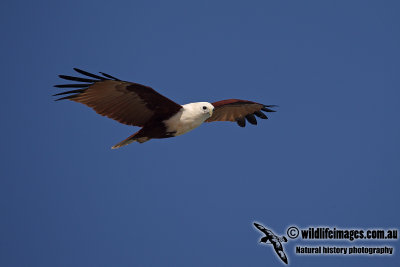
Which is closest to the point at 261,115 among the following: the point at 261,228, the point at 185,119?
the point at 261,228

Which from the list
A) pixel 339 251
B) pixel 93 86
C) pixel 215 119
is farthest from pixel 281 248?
pixel 93 86

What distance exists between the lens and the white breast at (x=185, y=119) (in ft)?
33.2

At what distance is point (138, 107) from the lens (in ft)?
33.2

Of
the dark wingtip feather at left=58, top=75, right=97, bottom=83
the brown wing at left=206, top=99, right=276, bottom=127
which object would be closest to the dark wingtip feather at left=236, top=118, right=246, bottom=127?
the brown wing at left=206, top=99, right=276, bottom=127

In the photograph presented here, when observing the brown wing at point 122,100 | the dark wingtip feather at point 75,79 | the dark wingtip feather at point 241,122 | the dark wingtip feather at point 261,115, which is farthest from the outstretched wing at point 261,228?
the dark wingtip feather at point 75,79

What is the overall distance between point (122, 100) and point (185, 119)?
49.9 inches

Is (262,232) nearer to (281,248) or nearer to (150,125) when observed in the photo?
(281,248)

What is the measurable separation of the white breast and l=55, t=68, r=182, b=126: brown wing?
122 millimetres

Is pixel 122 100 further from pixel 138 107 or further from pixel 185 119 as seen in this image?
pixel 185 119

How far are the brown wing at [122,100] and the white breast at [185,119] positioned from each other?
12 centimetres

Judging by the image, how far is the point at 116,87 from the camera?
977 centimetres

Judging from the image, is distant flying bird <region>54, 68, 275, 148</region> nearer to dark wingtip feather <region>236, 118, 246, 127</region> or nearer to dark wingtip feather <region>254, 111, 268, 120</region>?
dark wingtip feather <region>236, 118, 246, 127</region>

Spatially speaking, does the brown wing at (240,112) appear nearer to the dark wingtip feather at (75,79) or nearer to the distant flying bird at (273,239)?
the distant flying bird at (273,239)

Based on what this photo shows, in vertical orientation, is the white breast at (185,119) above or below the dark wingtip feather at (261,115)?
below
